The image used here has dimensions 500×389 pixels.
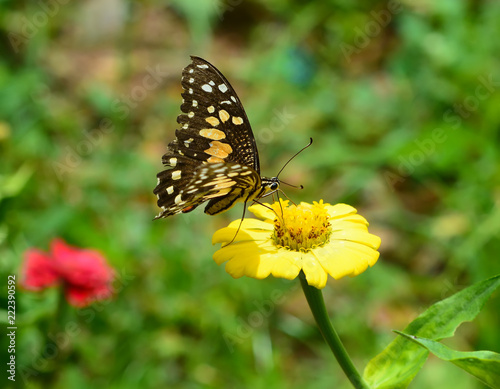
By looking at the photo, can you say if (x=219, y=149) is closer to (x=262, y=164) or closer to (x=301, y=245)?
(x=301, y=245)

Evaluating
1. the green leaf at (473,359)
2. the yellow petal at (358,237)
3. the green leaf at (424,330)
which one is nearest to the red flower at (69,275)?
the yellow petal at (358,237)

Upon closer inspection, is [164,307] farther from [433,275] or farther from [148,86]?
[148,86]

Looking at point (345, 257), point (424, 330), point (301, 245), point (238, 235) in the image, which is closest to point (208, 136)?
point (238, 235)

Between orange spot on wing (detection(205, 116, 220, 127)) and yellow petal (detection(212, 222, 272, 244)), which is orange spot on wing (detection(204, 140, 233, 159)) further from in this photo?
yellow petal (detection(212, 222, 272, 244))

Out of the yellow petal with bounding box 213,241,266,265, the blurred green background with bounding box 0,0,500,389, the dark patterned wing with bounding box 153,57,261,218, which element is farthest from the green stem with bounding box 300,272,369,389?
the blurred green background with bounding box 0,0,500,389

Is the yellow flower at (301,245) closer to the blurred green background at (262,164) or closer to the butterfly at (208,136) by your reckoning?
the butterfly at (208,136)

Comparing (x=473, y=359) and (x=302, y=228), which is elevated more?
(x=302, y=228)

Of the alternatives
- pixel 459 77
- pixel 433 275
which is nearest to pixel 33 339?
pixel 433 275
